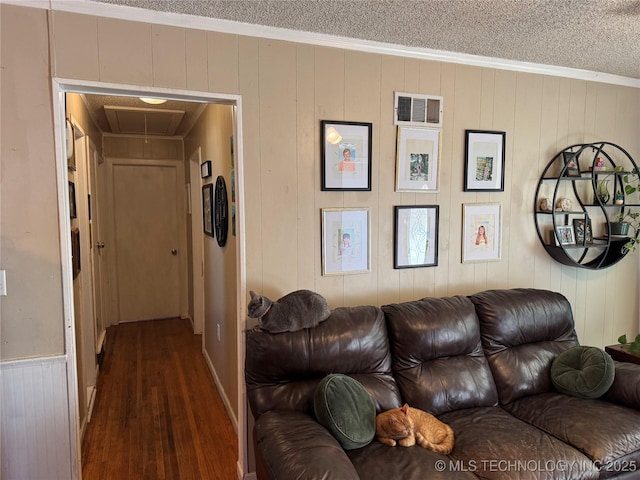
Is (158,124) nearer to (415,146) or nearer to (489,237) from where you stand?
(415,146)

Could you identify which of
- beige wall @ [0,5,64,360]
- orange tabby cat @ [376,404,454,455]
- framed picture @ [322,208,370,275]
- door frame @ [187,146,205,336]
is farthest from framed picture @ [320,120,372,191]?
door frame @ [187,146,205,336]

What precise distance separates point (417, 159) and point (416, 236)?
471 millimetres

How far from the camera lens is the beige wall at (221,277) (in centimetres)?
288

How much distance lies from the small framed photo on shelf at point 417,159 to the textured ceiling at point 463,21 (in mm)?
502

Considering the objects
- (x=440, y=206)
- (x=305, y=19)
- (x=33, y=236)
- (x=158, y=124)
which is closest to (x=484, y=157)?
(x=440, y=206)

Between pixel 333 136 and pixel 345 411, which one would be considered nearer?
pixel 345 411

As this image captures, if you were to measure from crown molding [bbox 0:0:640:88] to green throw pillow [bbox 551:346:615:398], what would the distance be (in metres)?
1.82

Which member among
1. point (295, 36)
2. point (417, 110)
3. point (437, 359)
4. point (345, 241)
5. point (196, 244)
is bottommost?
point (437, 359)

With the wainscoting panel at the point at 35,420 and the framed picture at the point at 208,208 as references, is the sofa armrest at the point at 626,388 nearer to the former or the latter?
the wainscoting panel at the point at 35,420

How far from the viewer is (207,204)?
3.80 m

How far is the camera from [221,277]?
327cm

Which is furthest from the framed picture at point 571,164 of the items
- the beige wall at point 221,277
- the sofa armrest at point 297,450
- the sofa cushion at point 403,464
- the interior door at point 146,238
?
the interior door at point 146,238

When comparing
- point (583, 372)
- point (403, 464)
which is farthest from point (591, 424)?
point (403, 464)

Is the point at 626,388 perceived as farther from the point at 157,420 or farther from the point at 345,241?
the point at 157,420
